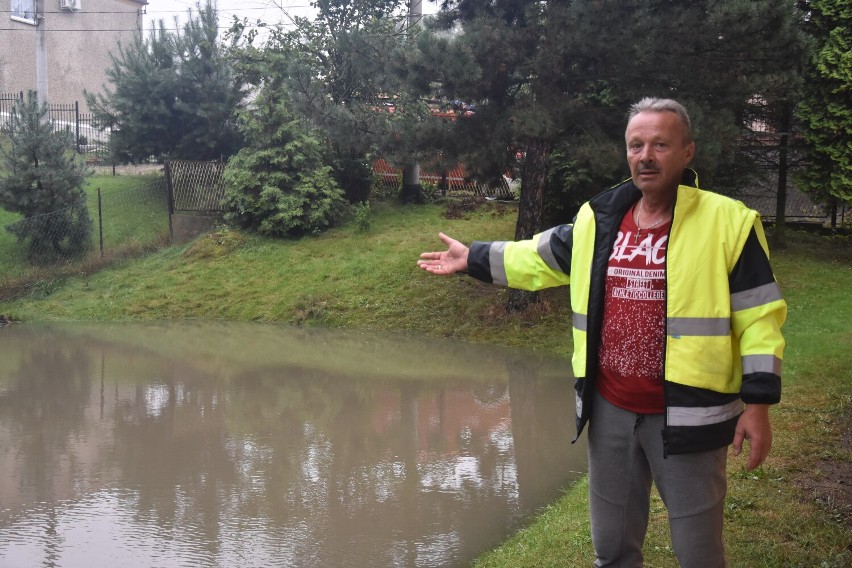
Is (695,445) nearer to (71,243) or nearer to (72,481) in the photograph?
(72,481)

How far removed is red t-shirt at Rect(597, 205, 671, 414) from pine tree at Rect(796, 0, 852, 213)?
41.5 feet

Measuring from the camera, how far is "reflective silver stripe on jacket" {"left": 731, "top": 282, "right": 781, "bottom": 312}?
2.89m

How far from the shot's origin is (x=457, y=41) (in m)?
11.3

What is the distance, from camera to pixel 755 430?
2934 millimetres

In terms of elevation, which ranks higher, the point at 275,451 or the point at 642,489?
the point at 642,489

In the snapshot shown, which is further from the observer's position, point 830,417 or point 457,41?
point 457,41

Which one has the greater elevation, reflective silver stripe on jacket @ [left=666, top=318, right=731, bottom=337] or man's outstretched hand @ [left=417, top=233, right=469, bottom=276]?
man's outstretched hand @ [left=417, top=233, right=469, bottom=276]

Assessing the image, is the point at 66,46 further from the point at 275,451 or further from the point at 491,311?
the point at 275,451

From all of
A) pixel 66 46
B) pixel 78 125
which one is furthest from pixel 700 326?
pixel 66 46

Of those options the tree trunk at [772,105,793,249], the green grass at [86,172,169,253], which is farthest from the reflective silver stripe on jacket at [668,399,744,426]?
the green grass at [86,172,169,253]

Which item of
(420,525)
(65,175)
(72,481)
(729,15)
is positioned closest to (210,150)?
(65,175)

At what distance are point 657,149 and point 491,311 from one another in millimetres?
10325

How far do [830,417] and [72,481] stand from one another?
5.60 metres

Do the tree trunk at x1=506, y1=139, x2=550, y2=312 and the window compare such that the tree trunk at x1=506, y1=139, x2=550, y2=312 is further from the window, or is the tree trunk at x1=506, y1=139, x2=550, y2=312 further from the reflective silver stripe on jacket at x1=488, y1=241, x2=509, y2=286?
the window
